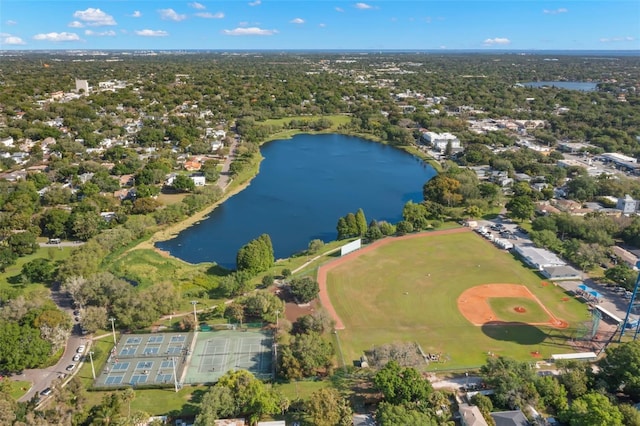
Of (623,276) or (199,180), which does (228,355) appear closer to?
(623,276)

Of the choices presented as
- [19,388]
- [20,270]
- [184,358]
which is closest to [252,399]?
[184,358]

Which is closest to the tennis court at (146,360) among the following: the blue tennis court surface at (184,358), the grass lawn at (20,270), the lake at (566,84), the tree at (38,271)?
the blue tennis court surface at (184,358)

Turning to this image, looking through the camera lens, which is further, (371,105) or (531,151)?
(371,105)

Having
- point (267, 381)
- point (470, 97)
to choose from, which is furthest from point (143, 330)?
point (470, 97)

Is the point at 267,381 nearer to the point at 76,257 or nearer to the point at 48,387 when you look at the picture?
the point at 48,387

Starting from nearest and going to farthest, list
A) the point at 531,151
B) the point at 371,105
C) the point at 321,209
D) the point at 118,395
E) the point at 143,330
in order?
1. the point at 118,395
2. the point at 143,330
3. the point at 321,209
4. the point at 531,151
5. the point at 371,105
